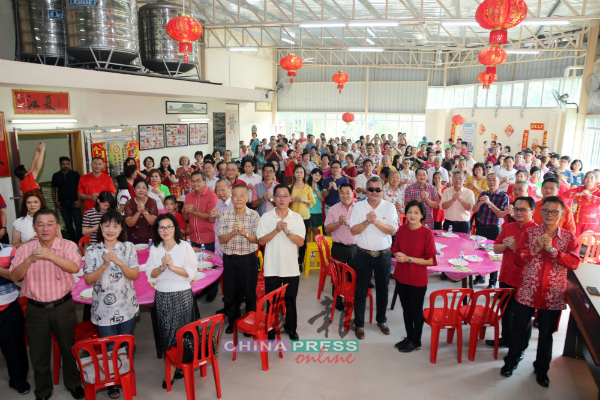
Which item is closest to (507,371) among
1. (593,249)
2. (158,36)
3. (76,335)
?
(593,249)

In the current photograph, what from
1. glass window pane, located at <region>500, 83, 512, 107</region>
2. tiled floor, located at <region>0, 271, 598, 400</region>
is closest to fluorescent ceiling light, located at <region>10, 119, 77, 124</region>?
tiled floor, located at <region>0, 271, 598, 400</region>

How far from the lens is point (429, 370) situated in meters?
3.65

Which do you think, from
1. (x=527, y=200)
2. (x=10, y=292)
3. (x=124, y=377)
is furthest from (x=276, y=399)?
(x=527, y=200)

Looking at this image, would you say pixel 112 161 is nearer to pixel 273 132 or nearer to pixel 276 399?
pixel 276 399

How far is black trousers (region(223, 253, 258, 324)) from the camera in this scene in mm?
3969

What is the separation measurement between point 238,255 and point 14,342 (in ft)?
6.50

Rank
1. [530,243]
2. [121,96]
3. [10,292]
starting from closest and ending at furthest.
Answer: [10,292]
[530,243]
[121,96]

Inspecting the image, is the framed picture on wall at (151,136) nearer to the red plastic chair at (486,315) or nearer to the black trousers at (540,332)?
Answer: the red plastic chair at (486,315)

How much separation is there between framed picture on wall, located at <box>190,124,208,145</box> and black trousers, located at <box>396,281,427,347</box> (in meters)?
8.75

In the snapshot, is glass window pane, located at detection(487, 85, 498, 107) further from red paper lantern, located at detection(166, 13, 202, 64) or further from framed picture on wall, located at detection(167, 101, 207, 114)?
red paper lantern, located at detection(166, 13, 202, 64)

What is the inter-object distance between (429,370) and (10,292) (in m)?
3.69

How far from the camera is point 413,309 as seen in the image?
3814 mm

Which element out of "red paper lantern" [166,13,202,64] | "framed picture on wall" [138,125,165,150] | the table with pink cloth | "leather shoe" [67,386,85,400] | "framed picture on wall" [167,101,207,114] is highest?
"red paper lantern" [166,13,202,64]

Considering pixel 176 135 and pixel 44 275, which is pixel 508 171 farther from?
Result: pixel 176 135
